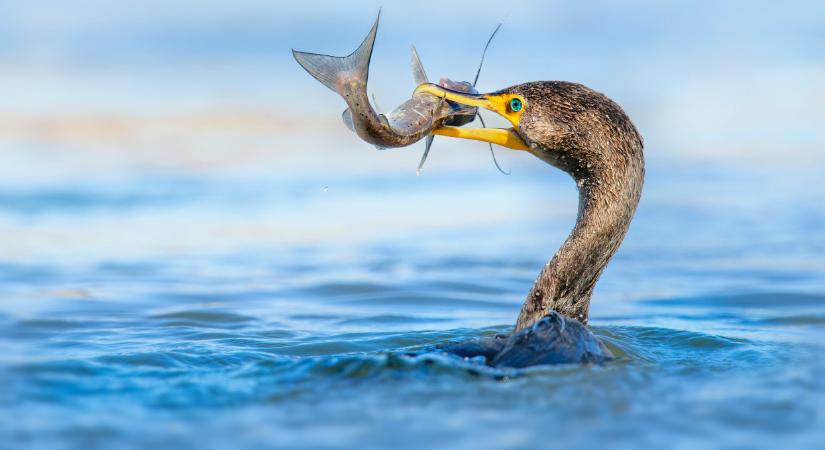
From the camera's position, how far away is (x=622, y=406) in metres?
4.12

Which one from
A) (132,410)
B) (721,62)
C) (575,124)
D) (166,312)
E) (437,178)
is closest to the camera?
(132,410)

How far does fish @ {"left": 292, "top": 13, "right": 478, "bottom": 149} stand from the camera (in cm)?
501

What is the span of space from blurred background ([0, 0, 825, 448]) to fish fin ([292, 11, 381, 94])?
1.27m

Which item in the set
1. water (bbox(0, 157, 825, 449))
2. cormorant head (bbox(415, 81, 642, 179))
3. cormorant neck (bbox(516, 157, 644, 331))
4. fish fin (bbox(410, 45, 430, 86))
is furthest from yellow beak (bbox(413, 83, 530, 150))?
water (bbox(0, 157, 825, 449))

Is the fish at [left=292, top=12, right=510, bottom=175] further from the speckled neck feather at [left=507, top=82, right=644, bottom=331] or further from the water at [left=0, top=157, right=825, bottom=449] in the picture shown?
the water at [left=0, top=157, right=825, bottom=449]

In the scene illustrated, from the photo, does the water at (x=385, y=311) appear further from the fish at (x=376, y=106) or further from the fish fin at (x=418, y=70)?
the fish fin at (x=418, y=70)

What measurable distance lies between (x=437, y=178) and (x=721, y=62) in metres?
6.53

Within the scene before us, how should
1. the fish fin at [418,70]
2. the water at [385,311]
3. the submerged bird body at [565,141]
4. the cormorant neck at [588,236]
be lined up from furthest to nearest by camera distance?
the fish fin at [418,70] < the cormorant neck at [588,236] < the submerged bird body at [565,141] < the water at [385,311]

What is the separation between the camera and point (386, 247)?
8922 millimetres

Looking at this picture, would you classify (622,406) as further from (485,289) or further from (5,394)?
(485,289)

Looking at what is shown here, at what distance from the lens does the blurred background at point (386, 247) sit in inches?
163

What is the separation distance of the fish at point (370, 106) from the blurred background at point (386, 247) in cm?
114

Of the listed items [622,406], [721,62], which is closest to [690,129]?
[721,62]

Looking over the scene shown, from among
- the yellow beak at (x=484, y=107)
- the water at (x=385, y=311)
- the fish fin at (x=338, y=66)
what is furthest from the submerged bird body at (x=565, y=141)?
the water at (x=385, y=311)
